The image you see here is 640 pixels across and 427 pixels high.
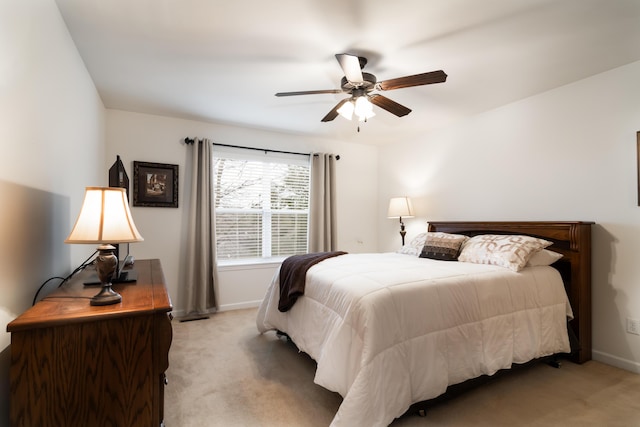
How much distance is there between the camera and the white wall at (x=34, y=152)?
3.96 feet

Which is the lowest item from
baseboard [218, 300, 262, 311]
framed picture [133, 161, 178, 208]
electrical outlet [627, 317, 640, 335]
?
baseboard [218, 300, 262, 311]

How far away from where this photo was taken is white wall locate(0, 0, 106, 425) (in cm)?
121

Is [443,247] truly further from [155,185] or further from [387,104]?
[155,185]

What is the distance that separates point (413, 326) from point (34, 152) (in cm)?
219

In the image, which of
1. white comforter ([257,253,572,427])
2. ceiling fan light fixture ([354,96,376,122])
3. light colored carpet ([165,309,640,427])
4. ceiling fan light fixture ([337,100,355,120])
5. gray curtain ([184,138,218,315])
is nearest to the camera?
white comforter ([257,253,572,427])

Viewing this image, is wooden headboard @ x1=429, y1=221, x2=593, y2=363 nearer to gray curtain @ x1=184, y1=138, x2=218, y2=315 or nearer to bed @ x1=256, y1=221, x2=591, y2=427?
bed @ x1=256, y1=221, x2=591, y2=427

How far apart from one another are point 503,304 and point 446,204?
6.51 ft

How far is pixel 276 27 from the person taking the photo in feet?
6.57

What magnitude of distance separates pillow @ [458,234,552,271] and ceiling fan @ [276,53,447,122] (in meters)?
1.40

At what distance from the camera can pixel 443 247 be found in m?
3.03

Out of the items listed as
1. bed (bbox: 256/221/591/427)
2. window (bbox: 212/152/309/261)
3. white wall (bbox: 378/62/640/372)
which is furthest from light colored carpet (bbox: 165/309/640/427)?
window (bbox: 212/152/309/261)

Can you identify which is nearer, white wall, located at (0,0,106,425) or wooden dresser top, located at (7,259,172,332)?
wooden dresser top, located at (7,259,172,332)

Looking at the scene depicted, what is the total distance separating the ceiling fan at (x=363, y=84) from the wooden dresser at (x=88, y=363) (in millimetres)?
1795

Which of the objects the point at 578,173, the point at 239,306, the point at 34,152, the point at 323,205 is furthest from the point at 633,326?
the point at 34,152
